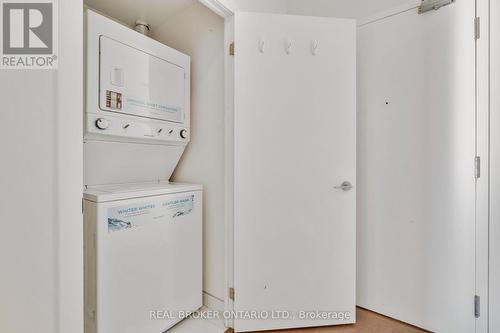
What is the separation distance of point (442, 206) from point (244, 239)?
4.05ft

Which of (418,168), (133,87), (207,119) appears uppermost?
(133,87)

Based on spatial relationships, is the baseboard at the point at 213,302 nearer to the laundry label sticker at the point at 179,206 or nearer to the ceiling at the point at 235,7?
the laundry label sticker at the point at 179,206

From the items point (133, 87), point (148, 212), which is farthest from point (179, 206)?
point (133, 87)

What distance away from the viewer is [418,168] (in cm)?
157

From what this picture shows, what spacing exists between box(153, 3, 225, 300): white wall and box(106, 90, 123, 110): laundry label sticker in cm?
60

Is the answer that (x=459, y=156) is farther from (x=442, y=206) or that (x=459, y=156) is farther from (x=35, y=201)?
(x=35, y=201)

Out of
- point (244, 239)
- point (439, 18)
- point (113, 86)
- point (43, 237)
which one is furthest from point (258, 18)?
point (43, 237)

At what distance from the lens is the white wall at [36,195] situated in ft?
2.69

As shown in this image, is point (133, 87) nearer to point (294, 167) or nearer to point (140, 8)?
point (140, 8)

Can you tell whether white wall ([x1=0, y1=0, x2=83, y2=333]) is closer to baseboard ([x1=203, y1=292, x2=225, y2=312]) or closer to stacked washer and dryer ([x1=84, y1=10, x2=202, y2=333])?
stacked washer and dryer ([x1=84, y1=10, x2=202, y2=333])

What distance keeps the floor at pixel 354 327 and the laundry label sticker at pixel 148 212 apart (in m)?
0.74

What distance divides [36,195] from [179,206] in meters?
0.85

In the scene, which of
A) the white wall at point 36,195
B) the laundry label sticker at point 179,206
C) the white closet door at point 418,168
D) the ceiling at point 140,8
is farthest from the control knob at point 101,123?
the white closet door at point 418,168

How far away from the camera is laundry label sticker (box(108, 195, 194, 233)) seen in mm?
1289
